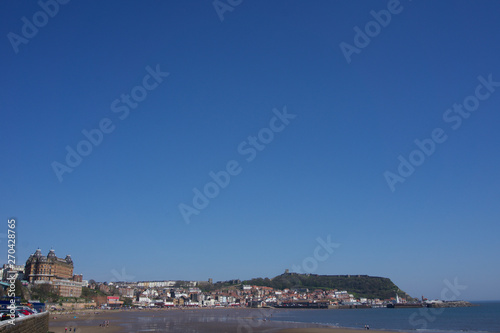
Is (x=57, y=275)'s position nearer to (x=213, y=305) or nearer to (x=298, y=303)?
(x=213, y=305)

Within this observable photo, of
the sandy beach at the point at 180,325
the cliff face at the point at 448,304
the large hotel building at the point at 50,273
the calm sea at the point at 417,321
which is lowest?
the cliff face at the point at 448,304

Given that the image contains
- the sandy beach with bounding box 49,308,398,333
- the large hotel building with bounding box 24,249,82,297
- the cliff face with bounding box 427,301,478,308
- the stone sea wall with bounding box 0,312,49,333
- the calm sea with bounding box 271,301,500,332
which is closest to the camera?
the stone sea wall with bounding box 0,312,49,333

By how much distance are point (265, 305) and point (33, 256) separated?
110 meters

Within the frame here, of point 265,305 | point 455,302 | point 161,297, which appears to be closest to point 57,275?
point 161,297

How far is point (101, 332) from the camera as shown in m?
49.3

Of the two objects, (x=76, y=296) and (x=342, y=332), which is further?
(x=76, y=296)

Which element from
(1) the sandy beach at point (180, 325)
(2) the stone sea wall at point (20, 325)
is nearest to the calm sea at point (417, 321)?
(1) the sandy beach at point (180, 325)

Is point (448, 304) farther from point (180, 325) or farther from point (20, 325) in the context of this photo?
point (20, 325)

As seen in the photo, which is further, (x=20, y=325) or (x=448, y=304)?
(x=448, y=304)

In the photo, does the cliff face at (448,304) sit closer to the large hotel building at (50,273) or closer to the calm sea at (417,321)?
the calm sea at (417,321)

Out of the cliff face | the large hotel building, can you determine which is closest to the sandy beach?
the large hotel building

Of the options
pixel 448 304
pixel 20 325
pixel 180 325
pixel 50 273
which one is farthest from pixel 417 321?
pixel 448 304

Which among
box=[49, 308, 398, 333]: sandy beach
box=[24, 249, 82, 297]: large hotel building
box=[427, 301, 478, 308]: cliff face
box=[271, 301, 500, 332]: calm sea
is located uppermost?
box=[24, 249, 82, 297]: large hotel building

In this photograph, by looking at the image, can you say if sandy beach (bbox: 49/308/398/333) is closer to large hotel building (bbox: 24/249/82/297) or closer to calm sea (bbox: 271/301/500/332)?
calm sea (bbox: 271/301/500/332)
